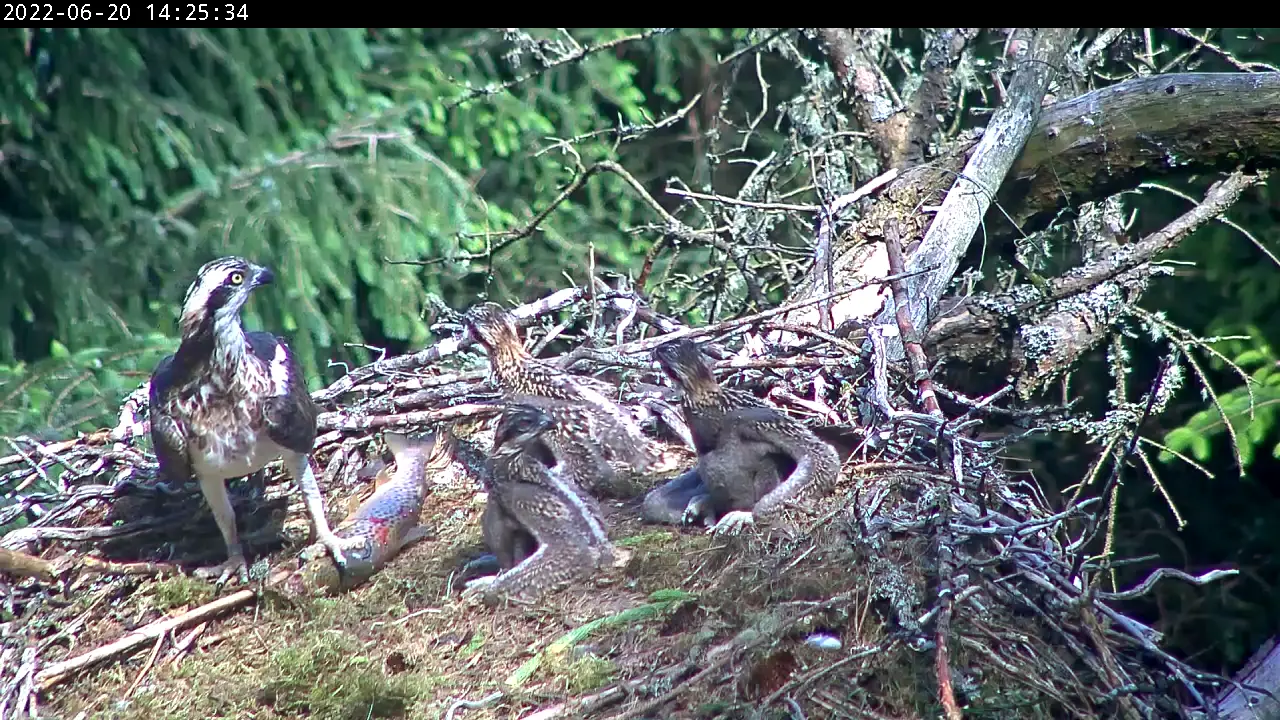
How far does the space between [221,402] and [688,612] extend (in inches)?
77.0

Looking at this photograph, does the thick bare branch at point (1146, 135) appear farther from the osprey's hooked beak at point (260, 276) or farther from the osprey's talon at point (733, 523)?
the osprey's hooked beak at point (260, 276)

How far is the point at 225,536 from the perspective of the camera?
15.2 feet

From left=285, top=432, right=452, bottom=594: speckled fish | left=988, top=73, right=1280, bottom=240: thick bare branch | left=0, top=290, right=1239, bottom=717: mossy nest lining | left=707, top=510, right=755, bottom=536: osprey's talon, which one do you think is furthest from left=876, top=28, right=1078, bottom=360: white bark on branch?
left=285, top=432, right=452, bottom=594: speckled fish

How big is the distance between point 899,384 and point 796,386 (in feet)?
1.54

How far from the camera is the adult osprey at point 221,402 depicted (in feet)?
14.5

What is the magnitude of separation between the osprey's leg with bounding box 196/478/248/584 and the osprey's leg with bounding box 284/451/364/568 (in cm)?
28

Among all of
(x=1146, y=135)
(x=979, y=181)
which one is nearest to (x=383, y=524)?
(x=979, y=181)

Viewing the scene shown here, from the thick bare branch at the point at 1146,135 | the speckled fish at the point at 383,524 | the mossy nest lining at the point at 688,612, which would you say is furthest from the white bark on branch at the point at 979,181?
the speckled fish at the point at 383,524

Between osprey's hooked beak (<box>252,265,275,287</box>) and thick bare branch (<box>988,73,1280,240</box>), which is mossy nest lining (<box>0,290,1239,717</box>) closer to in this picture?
osprey's hooked beak (<box>252,265,275,287</box>)

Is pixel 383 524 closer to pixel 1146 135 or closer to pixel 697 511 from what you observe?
pixel 697 511

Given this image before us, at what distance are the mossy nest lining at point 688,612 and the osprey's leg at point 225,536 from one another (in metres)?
0.09

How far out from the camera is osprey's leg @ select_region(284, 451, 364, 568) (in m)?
4.48

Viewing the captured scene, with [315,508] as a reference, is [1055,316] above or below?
below
